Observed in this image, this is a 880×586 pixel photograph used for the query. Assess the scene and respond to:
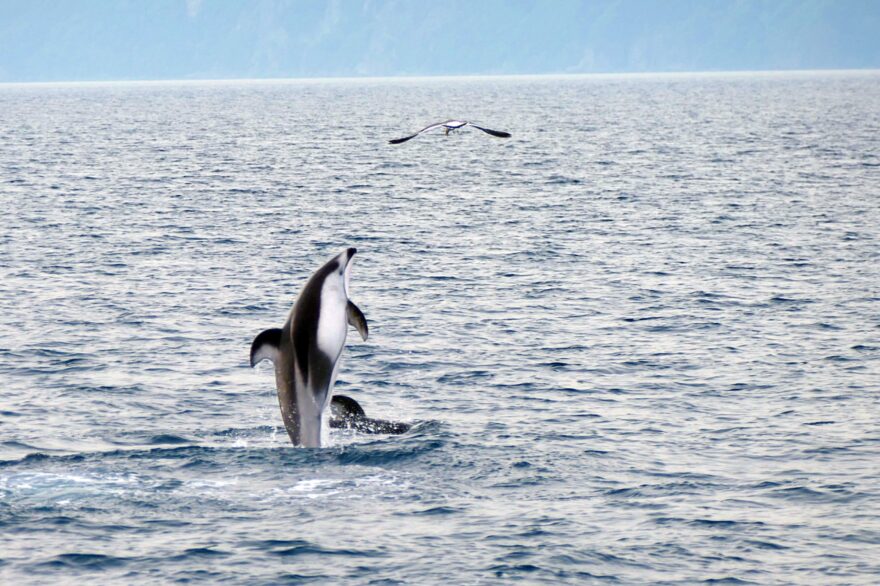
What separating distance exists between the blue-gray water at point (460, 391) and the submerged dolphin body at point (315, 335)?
2337mm

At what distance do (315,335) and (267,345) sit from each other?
737mm

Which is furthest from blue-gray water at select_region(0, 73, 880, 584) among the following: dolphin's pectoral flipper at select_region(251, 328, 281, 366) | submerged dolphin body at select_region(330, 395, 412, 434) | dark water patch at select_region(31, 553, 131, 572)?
dolphin's pectoral flipper at select_region(251, 328, 281, 366)

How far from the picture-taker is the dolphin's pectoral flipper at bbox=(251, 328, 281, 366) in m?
20.5

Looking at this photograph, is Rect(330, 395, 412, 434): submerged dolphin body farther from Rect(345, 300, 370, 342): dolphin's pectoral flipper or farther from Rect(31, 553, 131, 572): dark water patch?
Rect(31, 553, 131, 572): dark water patch

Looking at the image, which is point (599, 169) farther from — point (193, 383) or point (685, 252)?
point (193, 383)

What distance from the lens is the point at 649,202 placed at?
2746 inches

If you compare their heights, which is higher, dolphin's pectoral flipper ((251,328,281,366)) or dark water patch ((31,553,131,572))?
dolphin's pectoral flipper ((251,328,281,366))

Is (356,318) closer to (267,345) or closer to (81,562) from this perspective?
(267,345)

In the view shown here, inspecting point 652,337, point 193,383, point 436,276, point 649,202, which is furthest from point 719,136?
point 193,383

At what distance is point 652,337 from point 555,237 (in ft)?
65.4

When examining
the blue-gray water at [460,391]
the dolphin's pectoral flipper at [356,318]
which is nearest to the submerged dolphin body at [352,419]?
the blue-gray water at [460,391]

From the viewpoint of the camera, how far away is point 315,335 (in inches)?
811

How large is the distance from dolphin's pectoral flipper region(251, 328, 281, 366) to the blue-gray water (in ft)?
9.06

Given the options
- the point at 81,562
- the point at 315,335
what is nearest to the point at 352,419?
the point at 315,335
